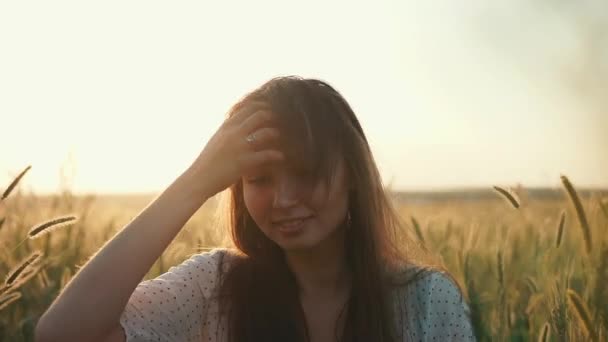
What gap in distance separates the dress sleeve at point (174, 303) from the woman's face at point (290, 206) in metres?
0.27

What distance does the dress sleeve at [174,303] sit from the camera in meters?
2.10

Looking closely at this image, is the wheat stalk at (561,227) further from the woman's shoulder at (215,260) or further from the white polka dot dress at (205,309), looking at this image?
the woman's shoulder at (215,260)

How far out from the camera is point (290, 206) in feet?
6.77

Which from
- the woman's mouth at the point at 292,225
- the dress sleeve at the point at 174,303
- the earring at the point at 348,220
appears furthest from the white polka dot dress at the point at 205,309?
the woman's mouth at the point at 292,225

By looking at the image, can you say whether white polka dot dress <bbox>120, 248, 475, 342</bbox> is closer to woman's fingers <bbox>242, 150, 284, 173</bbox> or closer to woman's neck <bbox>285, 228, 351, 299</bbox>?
woman's neck <bbox>285, 228, 351, 299</bbox>

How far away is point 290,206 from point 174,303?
15.2 inches

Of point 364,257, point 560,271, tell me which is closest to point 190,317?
point 364,257

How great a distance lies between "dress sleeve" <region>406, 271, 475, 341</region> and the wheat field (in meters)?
0.25

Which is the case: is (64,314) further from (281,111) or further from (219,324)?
(281,111)

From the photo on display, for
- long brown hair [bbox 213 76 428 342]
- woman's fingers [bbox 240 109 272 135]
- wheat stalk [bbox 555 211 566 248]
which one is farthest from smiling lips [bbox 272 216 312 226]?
wheat stalk [bbox 555 211 566 248]

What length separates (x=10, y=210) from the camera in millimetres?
3387

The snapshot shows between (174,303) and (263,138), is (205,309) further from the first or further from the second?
(263,138)

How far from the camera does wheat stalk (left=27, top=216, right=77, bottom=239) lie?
7.36ft

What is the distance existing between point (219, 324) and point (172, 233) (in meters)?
0.37
